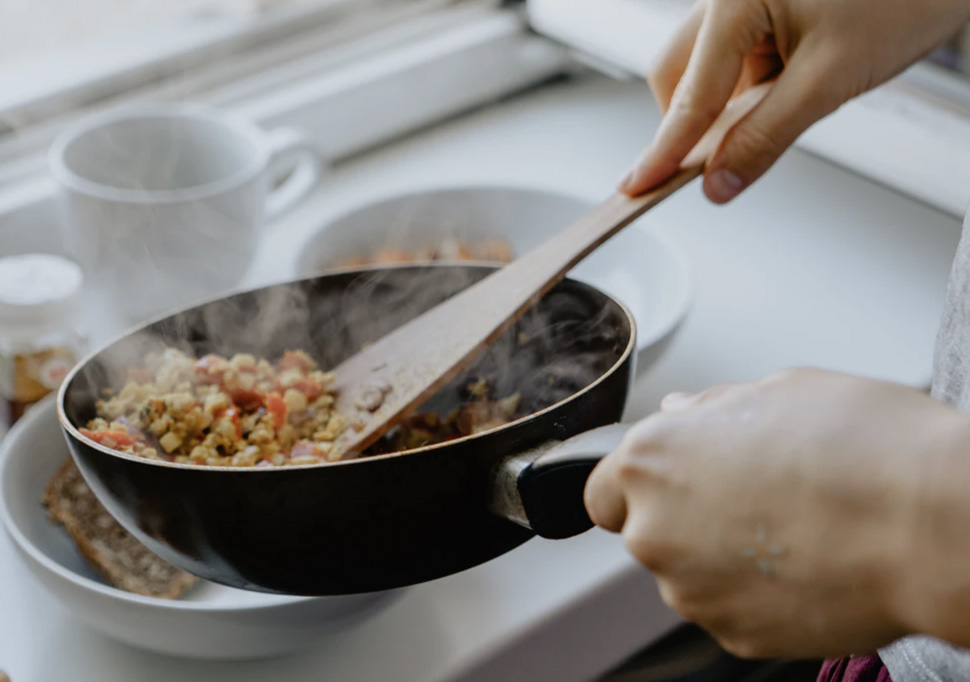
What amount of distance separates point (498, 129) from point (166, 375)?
702 millimetres

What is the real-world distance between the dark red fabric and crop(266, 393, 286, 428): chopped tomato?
383 millimetres

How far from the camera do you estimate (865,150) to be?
39.7 inches

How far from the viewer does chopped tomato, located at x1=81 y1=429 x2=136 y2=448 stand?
57 centimetres

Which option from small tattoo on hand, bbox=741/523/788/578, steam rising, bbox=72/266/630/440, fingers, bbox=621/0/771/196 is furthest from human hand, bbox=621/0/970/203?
small tattoo on hand, bbox=741/523/788/578

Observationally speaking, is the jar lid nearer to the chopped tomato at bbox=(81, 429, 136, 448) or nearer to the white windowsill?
the chopped tomato at bbox=(81, 429, 136, 448)

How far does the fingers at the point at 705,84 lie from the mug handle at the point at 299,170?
360mm

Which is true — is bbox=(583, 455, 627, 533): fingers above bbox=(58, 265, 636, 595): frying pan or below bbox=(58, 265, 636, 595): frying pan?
above

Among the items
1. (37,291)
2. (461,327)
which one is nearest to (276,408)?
(461,327)

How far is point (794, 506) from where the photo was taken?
385 millimetres

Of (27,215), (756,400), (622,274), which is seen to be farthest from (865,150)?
(27,215)

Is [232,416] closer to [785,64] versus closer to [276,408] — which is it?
[276,408]

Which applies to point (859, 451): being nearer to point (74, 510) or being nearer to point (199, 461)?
point (199, 461)

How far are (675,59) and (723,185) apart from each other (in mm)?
107

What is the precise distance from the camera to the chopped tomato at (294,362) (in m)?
0.71
